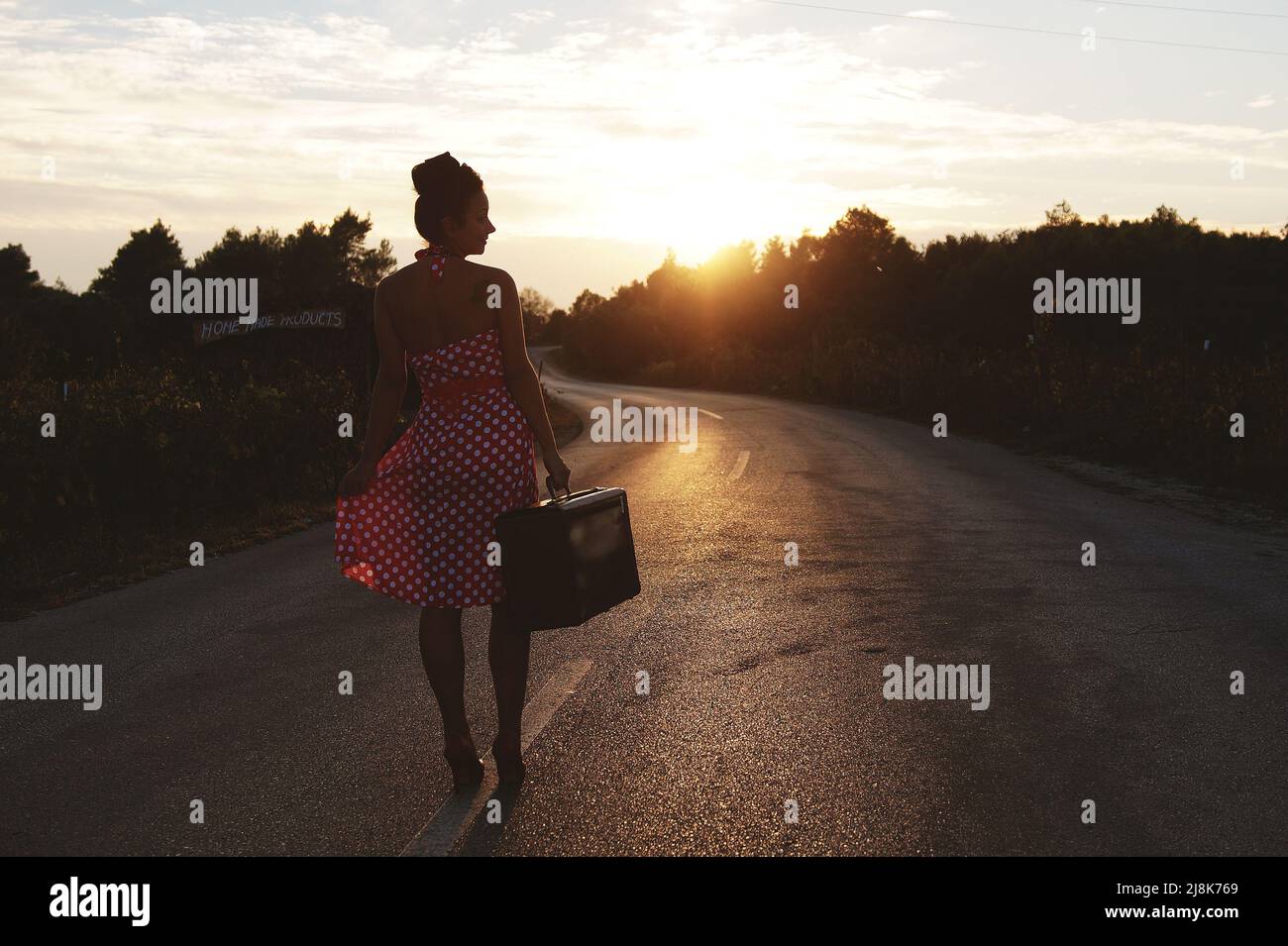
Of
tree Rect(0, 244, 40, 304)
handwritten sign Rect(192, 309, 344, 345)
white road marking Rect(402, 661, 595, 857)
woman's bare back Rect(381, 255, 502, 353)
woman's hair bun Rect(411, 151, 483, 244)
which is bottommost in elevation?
white road marking Rect(402, 661, 595, 857)

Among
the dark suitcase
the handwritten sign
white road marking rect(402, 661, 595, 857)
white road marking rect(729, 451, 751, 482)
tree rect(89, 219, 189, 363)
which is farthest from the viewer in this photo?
tree rect(89, 219, 189, 363)

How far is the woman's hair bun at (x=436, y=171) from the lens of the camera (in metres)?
3.87

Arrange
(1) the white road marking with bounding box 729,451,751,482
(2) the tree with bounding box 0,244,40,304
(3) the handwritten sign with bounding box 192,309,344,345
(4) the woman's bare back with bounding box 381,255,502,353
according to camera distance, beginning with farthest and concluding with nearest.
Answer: (2) the tree with bounding box 0,244,40,304 → (3) the handwritten sign with bounding box 192,309,344,345 → (1) the white road marking with bounding box 729,451,751,482 → (4) the woman's bare back with bounding box 381,255,502,353

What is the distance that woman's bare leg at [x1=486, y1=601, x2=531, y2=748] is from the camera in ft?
12.8

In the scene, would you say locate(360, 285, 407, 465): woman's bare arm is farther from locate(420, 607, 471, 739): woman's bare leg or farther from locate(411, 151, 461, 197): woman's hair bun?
locate(420, 607, 471, 739): woman's bare leg

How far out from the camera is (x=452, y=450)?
3.83 m

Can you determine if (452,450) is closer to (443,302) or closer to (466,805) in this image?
(443,302)

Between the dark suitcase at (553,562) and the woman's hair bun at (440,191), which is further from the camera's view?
the woman's hair bun at (440,191)

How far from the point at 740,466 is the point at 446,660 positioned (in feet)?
41.2

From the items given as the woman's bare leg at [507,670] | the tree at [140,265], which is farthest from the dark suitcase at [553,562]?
the tree at [140,265]

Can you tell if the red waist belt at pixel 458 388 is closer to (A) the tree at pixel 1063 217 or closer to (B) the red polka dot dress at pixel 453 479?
(B) the red polka dot dress at pixel 453 479

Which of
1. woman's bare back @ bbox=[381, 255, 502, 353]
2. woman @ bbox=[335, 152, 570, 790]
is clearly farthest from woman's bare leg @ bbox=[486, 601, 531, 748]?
woman's bare back @ bbox=[381, 255, 502, 353]

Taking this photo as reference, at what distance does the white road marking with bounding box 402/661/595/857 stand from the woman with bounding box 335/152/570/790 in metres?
0.10
